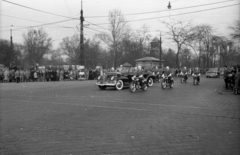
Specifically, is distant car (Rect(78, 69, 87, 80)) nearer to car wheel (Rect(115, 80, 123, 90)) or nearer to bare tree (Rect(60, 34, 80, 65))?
car wheel (Rect(115, 80, 123, 90))

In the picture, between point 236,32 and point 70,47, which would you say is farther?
point 70,47

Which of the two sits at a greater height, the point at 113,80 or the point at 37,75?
the point at 37,75

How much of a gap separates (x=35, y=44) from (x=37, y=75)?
30.9m

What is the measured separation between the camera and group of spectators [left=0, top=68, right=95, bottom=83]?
2617cm

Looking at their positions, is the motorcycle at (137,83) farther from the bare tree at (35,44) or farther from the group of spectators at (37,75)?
the bare tree at (35,44)

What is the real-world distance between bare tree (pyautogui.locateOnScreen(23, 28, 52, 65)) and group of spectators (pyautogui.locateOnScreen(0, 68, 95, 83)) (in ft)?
95.4

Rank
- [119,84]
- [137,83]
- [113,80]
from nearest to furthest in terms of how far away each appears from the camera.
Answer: [137,83]
[113,80]
[119,84]

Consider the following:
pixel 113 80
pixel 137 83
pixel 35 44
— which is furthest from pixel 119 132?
pixel 35 44

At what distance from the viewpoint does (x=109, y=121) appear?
21.7 feet

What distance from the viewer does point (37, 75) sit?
29047mm

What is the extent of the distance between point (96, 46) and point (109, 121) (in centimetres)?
6218

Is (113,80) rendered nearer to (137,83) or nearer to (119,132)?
(137,83)

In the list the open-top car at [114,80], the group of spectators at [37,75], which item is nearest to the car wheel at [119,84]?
the open-top car at [114,80]

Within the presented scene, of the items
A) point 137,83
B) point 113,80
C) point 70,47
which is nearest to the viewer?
point 137,83
